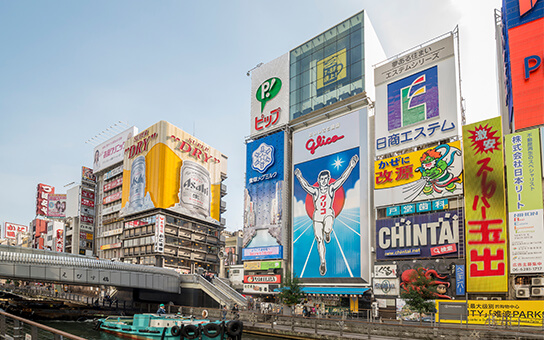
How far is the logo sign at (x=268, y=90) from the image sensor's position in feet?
279

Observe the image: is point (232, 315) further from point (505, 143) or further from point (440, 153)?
point (505, 143)

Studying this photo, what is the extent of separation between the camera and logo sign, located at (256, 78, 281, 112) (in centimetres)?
8509

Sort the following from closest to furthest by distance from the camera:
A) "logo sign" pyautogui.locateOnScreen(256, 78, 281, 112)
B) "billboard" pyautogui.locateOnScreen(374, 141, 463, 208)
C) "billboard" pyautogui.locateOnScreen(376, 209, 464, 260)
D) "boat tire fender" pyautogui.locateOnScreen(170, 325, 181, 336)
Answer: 1. "boat tire fender" pyautogui.locateOnScreen(170, 325, 181, 336)
2. "billboard" pyautogui.locateOnScreen(376, 209, 464, 260)
3. "billboard" pyautogui.locateOnScreen(374, 141, 463, 208)
4. "logo sign" pyautogui.locateOnScreen(256, 78, 281, 112)

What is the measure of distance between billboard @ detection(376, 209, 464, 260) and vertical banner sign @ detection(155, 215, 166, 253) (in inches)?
1931

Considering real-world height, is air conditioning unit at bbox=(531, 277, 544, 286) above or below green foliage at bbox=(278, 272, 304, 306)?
above

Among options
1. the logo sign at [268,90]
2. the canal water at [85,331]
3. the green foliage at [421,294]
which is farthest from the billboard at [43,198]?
the green foliage at [421,294]

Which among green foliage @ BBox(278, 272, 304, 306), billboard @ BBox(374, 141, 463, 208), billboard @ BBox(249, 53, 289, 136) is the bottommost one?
green foliage @ BBox(278, 272, 304, 306)

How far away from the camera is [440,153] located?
193ft

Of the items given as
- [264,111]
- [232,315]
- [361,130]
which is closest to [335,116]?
[361,130]

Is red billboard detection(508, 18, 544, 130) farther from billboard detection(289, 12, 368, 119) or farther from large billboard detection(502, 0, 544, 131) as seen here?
billboard detection(289, 12, 368, 119)

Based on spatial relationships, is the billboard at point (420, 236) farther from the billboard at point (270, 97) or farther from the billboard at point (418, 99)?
the billboard at point (270, 97)

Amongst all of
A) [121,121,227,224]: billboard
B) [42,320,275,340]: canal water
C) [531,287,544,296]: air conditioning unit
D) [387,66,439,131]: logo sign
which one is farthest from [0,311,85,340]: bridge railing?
[121,121,227,224]: billboard

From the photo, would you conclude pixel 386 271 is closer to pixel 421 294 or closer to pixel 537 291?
pixel 421 294

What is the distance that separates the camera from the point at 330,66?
77.0 meters
